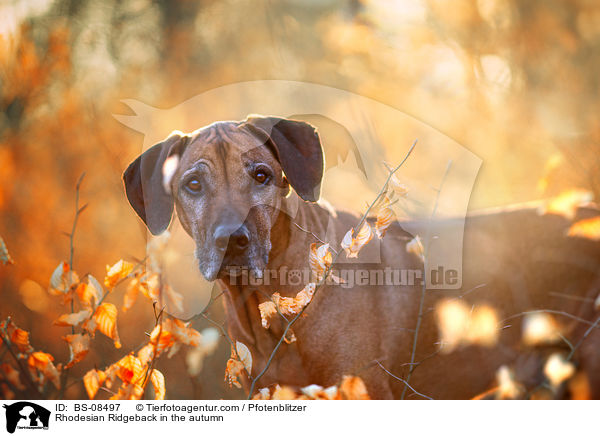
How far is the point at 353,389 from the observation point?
229 cm

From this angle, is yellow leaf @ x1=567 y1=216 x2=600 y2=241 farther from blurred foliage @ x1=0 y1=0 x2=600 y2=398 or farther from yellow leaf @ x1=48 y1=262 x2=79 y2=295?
yellow leaf @ x1=48 y1=262 x2=79 y2=295

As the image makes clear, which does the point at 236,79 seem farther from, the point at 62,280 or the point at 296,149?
the point at 62,280

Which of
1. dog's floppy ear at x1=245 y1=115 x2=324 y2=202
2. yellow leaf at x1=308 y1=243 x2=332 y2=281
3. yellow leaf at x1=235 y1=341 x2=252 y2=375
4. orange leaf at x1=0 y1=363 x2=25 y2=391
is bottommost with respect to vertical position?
orange leaf at x1=0 y1=363 x2=25 y2=391

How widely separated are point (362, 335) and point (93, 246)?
2.20 meters

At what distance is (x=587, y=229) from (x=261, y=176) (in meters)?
1.91

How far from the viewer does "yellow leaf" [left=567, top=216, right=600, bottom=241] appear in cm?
260

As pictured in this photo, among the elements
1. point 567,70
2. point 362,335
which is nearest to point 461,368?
point 362,335

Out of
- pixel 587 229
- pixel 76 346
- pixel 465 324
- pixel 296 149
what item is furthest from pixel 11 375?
pixel 587 229

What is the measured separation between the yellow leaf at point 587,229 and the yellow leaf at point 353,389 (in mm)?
1548

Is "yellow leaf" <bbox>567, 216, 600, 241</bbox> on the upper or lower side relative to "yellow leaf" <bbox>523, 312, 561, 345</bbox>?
upper

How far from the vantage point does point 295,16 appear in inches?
118

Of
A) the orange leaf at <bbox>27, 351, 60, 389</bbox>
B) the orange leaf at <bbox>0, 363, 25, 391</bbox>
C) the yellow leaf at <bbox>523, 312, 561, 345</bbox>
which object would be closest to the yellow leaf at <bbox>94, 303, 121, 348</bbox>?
the orange leaf at <bbox>27, 351, 60, 389</bbox>

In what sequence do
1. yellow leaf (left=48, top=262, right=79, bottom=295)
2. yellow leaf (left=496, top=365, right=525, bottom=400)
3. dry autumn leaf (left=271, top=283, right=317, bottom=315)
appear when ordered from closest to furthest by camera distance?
yellow leaf (left=48, top=262, right=79, bottom=295), dry autumn leaf (left=271, top=283, right=317, bottom=315), yellow leaf (left=496, top=365, right=525, bottom=400)
